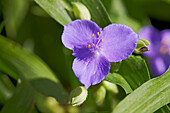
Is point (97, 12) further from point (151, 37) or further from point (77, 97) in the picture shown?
point (151, 37)

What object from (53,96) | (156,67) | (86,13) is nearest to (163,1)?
(156,67)

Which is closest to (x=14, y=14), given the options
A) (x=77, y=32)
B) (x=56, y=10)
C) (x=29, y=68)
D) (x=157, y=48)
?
(x=29, y=68)

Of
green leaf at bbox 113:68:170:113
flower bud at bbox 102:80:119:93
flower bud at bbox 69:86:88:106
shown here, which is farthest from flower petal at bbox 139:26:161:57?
flower bud at bbox 69:86:88:106

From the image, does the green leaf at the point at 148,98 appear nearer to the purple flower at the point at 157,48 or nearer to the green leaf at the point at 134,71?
the green leaf at the point at 134,71

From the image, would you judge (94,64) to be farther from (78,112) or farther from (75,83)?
(78,112)

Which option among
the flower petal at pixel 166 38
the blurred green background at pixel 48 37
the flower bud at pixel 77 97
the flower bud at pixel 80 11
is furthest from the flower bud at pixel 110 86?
the flower petal at pixel 166 38

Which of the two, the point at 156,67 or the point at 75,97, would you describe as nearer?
the point at 75,97
